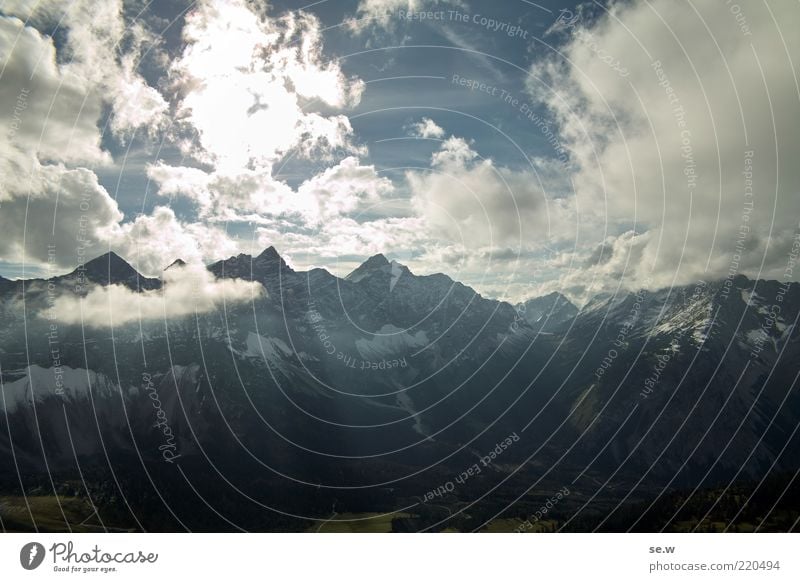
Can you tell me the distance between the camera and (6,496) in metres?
174
